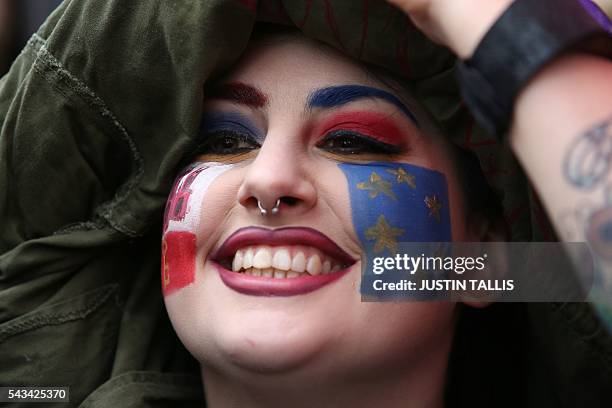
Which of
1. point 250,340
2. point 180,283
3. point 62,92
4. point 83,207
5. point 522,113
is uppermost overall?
point 62,92

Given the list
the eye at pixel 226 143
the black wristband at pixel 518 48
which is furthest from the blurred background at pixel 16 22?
the black wristband at pixel 518 48

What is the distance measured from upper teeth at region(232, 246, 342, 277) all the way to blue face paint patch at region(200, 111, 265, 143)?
236 millimetres

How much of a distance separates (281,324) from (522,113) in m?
0.54

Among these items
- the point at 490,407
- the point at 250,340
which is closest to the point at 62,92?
the point at 250,340

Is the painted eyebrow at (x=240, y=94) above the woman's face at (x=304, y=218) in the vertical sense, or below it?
above

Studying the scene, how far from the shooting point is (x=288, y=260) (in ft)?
4.58

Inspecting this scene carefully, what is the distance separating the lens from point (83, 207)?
5.66 ft

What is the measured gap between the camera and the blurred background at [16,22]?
3000mm

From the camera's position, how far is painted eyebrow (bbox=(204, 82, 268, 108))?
4.94 feet

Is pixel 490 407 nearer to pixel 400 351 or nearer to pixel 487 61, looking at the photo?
pixel 400 351

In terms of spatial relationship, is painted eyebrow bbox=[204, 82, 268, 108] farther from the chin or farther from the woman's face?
the chin

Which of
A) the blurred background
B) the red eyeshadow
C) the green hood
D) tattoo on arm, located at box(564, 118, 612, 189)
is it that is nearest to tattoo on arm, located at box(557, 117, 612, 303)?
tattoo on arm, located at box(564, 118, 612, 189)

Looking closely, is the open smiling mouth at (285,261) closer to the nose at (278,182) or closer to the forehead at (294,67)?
the nose at (278,182)

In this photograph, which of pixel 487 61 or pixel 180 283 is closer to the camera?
pixel 487 61
